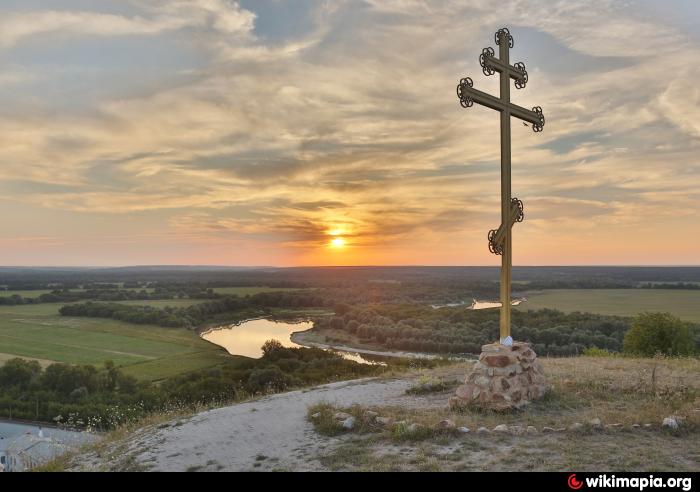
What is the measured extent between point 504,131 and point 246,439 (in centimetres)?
763

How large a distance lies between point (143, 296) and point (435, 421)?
69520mm

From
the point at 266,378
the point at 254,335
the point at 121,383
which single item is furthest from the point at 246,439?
the point at 254,335

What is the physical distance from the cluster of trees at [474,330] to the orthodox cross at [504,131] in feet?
73.5

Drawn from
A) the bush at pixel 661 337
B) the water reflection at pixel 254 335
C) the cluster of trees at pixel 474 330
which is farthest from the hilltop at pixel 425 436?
the water reflection at pixel 254 335

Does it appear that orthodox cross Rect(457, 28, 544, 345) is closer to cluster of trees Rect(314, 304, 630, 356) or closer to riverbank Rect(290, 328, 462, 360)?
cluster of trees Rect(314, 304, 630, 356)

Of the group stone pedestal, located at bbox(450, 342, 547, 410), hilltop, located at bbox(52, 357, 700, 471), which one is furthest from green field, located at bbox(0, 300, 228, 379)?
stone pedestal, located at bbox(450, 342, 547, 410)

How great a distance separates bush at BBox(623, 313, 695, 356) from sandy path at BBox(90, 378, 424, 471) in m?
14.5

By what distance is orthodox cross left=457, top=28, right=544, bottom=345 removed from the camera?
9.75 meters

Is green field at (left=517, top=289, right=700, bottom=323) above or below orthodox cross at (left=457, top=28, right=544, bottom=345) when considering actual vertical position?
below
